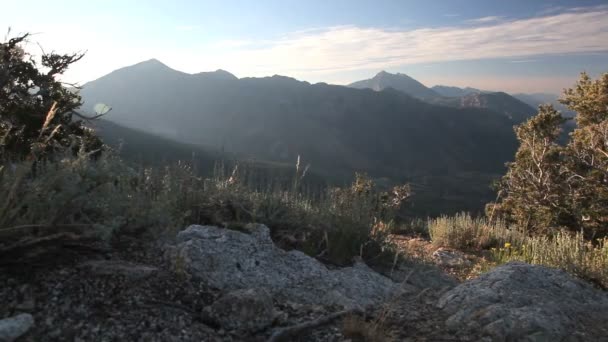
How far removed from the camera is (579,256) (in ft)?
18.2

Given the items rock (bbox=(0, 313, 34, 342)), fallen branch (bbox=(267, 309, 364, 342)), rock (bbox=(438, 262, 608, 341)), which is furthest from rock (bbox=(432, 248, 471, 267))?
rock (bbox=(0, 313, 34, 342))

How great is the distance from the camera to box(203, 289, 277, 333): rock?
2814 mm

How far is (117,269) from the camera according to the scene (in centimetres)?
298

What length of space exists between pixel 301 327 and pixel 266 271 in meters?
0.95

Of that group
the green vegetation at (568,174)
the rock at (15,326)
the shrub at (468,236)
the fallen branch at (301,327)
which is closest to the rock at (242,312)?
the fallen branch at (301,327)

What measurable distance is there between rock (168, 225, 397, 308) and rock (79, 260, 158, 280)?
26 centimetres

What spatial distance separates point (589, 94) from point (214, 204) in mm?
18434

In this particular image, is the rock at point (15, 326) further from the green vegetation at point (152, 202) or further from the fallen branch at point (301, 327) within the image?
the fallen branch at point (301, 327)

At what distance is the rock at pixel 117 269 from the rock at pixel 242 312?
19.9 inches

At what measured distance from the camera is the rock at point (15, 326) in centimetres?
223

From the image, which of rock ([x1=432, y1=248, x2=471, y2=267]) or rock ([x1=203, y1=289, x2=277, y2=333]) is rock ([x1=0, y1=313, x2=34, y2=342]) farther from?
rock ([x1=432, y1=248, x2=471, y2=267])

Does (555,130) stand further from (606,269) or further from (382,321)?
(382,321)

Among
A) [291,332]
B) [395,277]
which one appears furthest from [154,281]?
[395,277]

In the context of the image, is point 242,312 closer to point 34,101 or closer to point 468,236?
point 34,101
